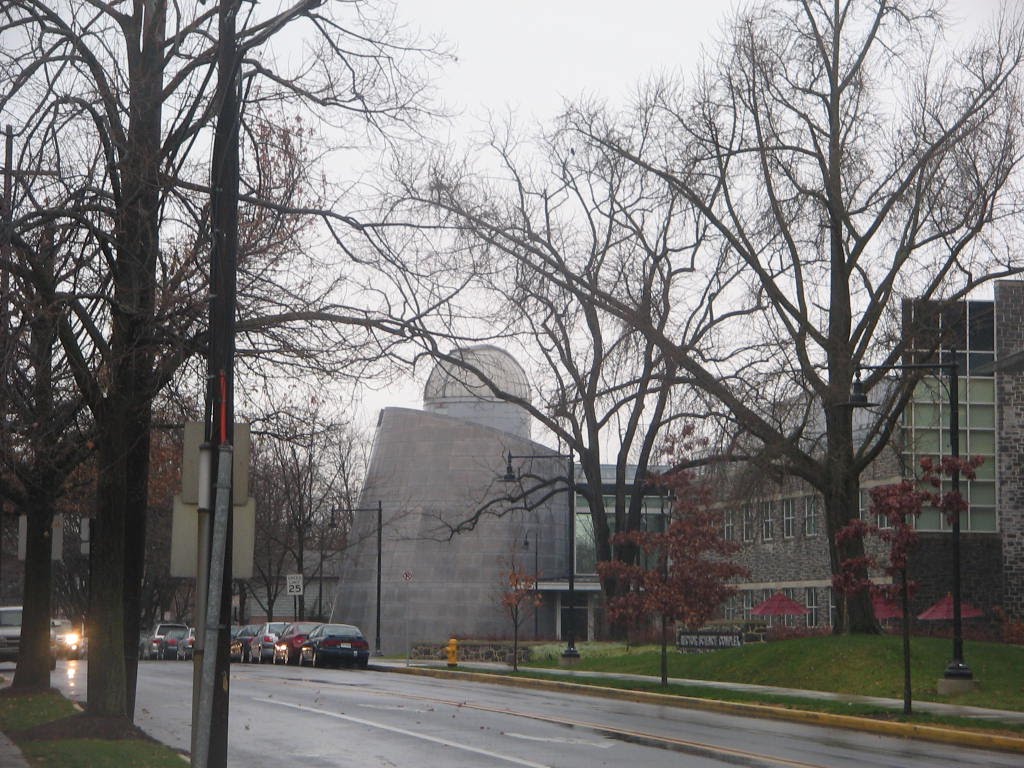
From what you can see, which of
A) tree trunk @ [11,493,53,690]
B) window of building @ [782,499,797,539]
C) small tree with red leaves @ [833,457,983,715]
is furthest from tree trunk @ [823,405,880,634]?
window of building @ [782,499,797,539]

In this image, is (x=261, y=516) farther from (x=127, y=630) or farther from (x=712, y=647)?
(x=127, y=630)

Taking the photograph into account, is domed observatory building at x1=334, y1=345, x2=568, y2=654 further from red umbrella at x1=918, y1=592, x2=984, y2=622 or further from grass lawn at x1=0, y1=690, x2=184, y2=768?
grass lawn at x1=0, y1=690, x2=184, y2=768

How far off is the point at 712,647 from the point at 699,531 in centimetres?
729

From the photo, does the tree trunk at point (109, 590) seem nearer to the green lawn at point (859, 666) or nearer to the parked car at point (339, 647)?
the green lawn at point (859, 666)

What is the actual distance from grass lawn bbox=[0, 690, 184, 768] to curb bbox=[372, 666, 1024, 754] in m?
10.4

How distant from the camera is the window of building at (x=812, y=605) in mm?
56594

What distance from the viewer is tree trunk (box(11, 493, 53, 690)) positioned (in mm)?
23797

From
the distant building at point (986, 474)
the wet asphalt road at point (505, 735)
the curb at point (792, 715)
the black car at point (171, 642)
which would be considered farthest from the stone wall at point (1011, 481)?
the black car at point (171, 642)

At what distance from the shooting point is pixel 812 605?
56969mm

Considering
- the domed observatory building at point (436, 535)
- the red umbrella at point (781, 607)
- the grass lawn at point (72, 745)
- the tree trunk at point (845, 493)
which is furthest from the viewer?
the domed observatory building at point (436, 535)

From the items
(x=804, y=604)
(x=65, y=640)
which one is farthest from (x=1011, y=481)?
(x=65, y=640)

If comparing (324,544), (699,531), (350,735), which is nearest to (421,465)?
(324,544)

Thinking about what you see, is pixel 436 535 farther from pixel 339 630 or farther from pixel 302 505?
pixel 339 630

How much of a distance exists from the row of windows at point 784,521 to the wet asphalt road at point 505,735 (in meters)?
32.4
